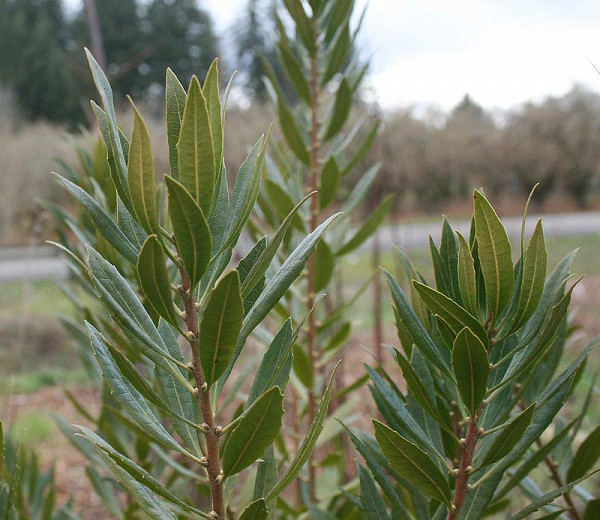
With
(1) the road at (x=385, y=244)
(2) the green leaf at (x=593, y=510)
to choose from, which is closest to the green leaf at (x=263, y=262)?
(2) the green leaf at (x=593, y=510)

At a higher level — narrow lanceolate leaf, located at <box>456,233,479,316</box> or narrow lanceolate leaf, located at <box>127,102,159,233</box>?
narrow lanceolate leaf, located at <box>127,102,159,233</box>

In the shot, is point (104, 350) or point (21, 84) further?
point (21, 84)

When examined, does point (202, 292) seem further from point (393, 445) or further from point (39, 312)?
point (39, 312)

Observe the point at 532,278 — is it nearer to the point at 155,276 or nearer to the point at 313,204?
the point at 155,276

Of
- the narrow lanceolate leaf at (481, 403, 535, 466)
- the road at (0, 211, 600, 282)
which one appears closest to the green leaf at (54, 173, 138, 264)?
the narrow lanceolate leaf at (481, 403, 535, 466)

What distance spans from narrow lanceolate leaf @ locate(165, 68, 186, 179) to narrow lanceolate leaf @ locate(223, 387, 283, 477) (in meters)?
0.21

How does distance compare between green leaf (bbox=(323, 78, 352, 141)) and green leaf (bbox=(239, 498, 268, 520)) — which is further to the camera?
green leaf (bbox=(323, 78, 352, 141))

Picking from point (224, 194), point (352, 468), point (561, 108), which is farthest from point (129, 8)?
point (224, 194)

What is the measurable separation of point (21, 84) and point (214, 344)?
24653 millimetres

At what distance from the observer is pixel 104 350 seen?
527mm

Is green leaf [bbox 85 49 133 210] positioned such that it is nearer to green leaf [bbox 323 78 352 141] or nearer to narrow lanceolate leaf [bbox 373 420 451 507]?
narrow lanceolate leaf [bbox 373 420 451 507]

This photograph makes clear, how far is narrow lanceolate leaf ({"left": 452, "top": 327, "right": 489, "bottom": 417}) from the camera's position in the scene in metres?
0.52

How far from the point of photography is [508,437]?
544mm

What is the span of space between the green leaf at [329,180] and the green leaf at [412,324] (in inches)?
21.0
